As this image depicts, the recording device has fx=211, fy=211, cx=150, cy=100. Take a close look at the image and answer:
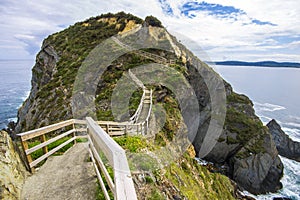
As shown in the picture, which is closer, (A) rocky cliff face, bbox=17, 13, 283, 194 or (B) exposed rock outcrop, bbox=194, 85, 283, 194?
(A) rocky cliff face, bbox=17, 13, 283, 194

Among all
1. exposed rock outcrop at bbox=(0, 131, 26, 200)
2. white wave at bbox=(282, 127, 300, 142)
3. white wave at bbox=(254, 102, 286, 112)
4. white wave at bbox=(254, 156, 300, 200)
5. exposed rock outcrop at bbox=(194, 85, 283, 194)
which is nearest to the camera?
exposed rock outcrop at bbox=(0, 131, 26, 200)

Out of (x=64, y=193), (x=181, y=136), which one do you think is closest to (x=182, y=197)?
(x=64, y=193)

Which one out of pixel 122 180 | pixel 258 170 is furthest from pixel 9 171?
pixel 258 170

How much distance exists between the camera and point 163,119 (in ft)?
51.9

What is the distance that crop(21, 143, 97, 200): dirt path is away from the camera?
12.4 ft

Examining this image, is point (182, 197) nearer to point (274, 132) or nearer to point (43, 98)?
point (43, 98)

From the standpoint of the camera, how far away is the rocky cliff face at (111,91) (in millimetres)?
20000

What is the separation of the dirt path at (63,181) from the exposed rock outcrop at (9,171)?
19cm

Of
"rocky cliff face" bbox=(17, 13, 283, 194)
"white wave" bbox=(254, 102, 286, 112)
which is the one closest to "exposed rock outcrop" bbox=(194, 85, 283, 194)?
"rocky cliff face" bbox=(17, 13, 283, 194)

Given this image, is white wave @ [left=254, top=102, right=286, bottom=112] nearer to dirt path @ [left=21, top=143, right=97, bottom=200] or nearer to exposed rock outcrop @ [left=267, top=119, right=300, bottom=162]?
exposed rock outcrop @ [left=267, top=119, right=300, bottom=162]

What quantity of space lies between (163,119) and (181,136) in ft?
8.37

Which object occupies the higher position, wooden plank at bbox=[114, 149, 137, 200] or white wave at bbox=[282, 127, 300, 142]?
wooden plank at bbox=[114, 149, 137, 200]

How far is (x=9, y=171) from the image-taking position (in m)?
3.79

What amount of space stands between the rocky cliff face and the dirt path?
10.4 meters
